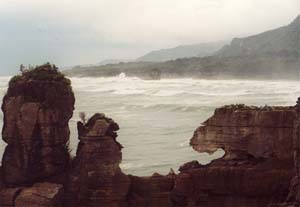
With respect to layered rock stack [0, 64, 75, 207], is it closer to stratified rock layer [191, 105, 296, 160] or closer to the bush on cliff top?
the bush on cliff top

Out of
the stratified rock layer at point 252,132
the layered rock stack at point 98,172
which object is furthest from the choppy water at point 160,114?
the stratified rock layer at point 252,132

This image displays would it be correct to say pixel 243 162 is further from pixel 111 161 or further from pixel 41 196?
pixel 41 196

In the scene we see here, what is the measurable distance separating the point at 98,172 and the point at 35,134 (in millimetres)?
2601

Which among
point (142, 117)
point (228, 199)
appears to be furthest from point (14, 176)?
point (142, 117)

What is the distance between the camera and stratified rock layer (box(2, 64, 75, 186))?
2219 centimetres

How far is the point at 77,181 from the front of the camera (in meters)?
22.1

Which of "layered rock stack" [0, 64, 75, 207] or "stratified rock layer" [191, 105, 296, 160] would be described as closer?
"stratified rock layer" [191, 105, 296, 160]

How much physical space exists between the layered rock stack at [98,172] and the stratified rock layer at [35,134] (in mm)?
818

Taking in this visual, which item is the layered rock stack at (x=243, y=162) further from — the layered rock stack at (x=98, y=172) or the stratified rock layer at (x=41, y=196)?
the stratified rock layer at (x=41, y=196)

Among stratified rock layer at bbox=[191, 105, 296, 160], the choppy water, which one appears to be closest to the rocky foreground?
stratified rock layer at bbox=[191, 105, 296, 160]

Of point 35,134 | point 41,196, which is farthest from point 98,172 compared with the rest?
point 35,134

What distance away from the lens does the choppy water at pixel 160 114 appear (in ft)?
112

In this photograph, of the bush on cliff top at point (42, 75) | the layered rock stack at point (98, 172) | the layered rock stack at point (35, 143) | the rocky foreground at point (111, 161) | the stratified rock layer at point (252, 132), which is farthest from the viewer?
the bush on cliff top at point (42, 75)

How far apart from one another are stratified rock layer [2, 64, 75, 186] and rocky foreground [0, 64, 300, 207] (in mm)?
35
